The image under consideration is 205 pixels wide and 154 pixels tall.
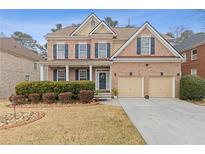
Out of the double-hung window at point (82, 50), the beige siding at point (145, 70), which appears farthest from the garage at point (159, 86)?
the double-hung window at point (82, 50)

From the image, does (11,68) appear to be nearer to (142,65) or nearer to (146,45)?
(142,65)

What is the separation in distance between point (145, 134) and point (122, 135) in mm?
829

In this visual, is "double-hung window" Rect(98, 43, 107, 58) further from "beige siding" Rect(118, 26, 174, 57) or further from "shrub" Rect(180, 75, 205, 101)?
"shrub" Rect(180, 75, 205, 101)

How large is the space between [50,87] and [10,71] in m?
9.60

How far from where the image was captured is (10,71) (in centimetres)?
2172

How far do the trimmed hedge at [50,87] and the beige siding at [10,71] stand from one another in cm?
705

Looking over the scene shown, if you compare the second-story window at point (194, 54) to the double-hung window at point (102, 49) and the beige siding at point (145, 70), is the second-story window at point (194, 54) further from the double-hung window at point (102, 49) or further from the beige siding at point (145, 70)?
the double-hung window at point (102, 49)

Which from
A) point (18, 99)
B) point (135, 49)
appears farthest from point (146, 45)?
point (18, 99)

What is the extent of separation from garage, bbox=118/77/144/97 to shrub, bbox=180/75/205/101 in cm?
395

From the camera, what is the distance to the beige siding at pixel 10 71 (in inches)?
801

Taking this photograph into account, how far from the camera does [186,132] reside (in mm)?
6988

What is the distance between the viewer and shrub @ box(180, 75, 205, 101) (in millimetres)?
16453
